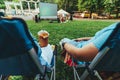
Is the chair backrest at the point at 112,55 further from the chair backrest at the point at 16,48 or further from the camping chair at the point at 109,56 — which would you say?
the chair backrest at the point at 16,48

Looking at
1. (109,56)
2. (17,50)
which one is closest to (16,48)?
(17,50)

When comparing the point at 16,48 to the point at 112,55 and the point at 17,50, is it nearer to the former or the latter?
the point at 17,50

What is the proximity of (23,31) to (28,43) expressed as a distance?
0.11 meters

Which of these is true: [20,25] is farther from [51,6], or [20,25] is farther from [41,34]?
[51,6]

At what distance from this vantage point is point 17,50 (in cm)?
292

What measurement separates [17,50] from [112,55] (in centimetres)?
76

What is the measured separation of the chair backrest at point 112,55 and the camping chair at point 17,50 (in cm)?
50

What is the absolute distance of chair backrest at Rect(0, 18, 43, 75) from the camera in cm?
280

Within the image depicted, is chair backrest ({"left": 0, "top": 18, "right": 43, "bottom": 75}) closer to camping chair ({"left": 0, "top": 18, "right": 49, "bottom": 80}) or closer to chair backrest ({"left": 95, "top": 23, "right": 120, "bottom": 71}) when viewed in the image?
camping chair ({"left": 0, "top": 18, "right": 49, "bottom": 80})

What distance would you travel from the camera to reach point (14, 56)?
116 inches

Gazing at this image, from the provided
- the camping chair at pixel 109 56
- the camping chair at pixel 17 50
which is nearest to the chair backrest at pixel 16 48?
the camping chair at pixel 17 50

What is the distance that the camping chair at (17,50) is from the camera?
280 centimetres

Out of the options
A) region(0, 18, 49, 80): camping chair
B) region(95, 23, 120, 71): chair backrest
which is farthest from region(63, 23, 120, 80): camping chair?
region(0, 18, 49, 80): camping chair

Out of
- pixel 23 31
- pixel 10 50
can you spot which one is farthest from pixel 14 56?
pixel 23 31
